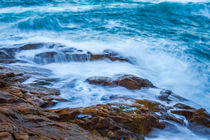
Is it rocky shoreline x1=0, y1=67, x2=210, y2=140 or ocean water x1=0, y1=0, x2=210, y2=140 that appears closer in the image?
rocky shoreline x1=0, y1=67, x2=210, y2=140

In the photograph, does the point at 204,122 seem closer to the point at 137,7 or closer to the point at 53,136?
the point at 53,136

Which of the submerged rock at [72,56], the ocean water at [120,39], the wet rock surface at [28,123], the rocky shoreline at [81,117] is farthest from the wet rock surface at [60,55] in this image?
the wet rock surface at [28,123]

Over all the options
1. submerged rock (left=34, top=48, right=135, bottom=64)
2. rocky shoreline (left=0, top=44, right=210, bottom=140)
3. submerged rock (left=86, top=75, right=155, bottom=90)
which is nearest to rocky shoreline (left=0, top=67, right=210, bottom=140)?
rocky shoreline (left=0, top=44, right=210, bottom=140)

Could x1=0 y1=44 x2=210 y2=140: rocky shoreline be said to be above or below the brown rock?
below

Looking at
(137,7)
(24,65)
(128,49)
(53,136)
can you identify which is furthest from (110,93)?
(137,7)

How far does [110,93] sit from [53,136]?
2.18 m

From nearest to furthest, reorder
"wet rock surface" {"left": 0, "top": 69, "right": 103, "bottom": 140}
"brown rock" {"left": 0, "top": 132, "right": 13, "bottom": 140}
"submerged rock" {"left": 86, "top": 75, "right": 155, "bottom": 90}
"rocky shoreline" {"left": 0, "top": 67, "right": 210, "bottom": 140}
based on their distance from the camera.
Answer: "brown rock" {"left": 0, "top": 132, "right": 13, "bottom": 140} < "wet rock surface" {"left": 0, "top": 69, "right": 103, "bottom": 140} < "rocky shoreline" {"left": 0, "top": 67, "right": 210, "bottom": 140} < "submerged rock" {"left": 86, "top": 75, "right": 155, "bottom": 90}

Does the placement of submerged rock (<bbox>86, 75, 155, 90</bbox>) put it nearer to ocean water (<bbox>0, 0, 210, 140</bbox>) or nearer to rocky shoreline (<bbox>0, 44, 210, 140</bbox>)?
ocean water (<bbox>0, 0, 210, 140</bbox>)

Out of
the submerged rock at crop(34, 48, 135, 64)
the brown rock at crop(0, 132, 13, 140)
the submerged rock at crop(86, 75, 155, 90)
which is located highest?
the brown rock at crop(0, 132, 13, 140)

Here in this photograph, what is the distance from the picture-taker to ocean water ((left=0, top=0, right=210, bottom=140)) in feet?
17.0

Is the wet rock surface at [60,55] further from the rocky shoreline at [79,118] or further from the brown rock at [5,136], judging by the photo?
the brown rock at [5,136]

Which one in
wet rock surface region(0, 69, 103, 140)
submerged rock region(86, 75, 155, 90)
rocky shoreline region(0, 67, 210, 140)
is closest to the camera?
Answer: wet rock surface region(0, 69, 103, 140)

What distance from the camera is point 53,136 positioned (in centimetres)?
242

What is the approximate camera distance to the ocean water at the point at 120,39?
204 inches
